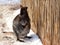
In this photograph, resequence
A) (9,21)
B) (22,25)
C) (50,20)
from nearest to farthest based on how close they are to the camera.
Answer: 1. (50,20)
2. (22,25)
3. (9,21)

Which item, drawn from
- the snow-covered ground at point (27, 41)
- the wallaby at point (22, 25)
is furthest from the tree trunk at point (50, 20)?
the wallaby at point (22, 25)

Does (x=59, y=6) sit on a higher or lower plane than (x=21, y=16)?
higher

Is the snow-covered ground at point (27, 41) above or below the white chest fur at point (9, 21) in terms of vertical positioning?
below

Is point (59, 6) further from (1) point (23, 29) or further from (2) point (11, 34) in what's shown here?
(2) point (11, 34)

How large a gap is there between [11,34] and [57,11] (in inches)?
61.7

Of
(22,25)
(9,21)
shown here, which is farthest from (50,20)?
(9,21)

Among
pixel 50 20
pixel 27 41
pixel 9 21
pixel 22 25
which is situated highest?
pixel 50 20

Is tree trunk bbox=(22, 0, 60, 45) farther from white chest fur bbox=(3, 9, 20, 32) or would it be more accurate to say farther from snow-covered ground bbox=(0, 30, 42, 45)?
white chest fur bbox=(3, 9, 20, 32)

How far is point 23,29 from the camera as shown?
125 inches

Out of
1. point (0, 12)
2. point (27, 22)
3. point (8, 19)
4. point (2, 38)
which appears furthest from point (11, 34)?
point (0, 12)

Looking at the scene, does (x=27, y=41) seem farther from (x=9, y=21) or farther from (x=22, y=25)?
(x=9, y=21)

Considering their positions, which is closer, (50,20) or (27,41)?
(50,20)

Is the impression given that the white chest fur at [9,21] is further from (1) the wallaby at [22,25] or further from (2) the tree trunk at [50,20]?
(2) the tree trunk at [50,20]

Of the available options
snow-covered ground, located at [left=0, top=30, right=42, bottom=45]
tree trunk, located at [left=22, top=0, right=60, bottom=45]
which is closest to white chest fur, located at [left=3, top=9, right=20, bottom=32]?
snow-covered ground, located at [left=0, top=30, right=42, bottom=45]
